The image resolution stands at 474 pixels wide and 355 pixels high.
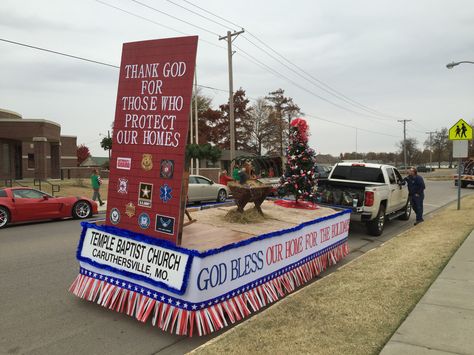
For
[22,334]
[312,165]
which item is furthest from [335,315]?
[312,165]

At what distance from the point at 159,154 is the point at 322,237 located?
3.35 metres

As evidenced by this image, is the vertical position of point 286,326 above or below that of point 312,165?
below

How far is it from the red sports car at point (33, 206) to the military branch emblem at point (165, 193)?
29.9 ft

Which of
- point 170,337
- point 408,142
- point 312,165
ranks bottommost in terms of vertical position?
point 170,337

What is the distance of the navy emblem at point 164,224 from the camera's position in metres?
4.27

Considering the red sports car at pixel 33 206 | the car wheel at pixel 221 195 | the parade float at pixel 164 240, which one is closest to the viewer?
the parade float at pixel 164 240

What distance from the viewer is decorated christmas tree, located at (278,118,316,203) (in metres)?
8.34

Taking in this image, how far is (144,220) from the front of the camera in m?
4.55

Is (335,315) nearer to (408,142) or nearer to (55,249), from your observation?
(55,249)

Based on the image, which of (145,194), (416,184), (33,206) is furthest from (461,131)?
(33,206)

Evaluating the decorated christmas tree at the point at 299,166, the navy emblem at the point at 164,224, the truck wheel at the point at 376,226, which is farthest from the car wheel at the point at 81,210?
the navy emblem at the point at 164,224

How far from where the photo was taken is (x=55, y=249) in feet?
26.3

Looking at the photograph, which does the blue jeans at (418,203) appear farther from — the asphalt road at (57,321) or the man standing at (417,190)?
the asphalt road at (57,321)

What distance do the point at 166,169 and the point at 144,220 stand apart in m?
0.71
